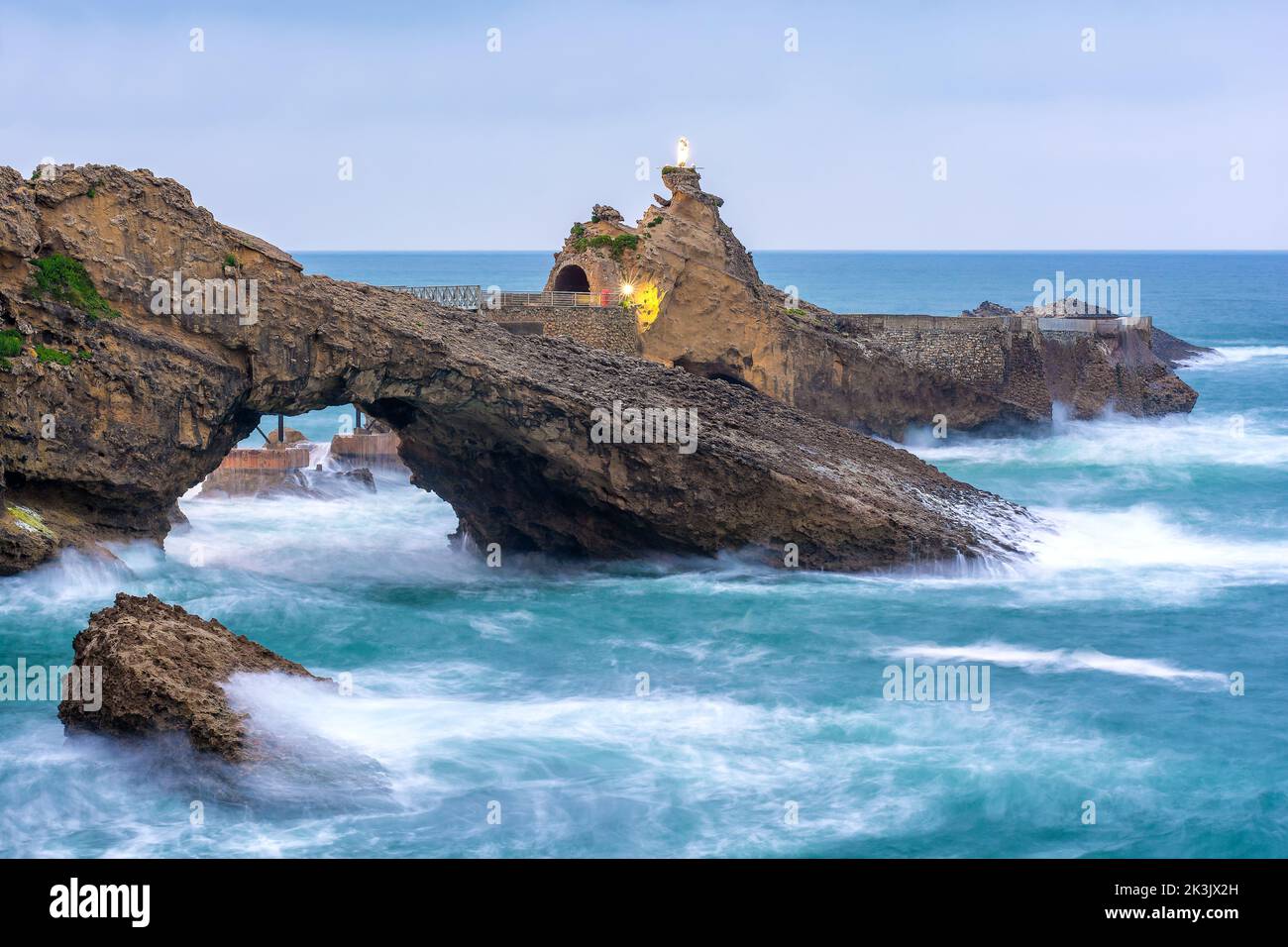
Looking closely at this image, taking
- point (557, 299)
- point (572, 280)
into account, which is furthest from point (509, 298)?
point (572, 280)

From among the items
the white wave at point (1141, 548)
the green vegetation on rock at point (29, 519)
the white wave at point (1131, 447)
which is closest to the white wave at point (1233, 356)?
the white wave at point (1131, 447)

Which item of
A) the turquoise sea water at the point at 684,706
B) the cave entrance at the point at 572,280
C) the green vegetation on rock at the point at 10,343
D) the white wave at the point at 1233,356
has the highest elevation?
the cave entrance at the point at 572,280

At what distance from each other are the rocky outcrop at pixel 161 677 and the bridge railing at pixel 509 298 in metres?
18.3

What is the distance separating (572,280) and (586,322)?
381cm

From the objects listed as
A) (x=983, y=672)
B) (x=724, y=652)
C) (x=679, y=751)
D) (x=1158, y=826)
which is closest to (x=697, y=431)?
(x=724, y=652)

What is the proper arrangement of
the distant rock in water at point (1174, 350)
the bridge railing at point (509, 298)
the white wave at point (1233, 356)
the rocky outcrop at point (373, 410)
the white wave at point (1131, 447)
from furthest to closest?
the white wave at point (1233, 356)
the distant rock in water at point (1174, 350)
the white wave at point (1131, 447)
the bridge railing at point (509, 298)
the rocky outcrop at point (373, 410)

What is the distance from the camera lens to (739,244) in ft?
160

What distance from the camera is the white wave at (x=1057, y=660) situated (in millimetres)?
27000

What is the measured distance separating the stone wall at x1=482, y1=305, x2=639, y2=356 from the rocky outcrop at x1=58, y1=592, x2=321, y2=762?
21.8 metres

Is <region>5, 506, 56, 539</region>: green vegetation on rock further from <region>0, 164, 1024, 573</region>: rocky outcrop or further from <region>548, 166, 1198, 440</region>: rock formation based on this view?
<region>548, 166, 1198, 440</region>: rock formation

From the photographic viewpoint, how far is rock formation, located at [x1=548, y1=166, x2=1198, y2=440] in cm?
4659

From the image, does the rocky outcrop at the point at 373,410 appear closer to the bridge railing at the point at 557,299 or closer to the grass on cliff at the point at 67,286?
the grass on cliff at the point at 67,286

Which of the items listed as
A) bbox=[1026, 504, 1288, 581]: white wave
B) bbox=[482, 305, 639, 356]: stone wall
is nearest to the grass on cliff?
bbox=[482, 305, 639, 356]: stone wall
